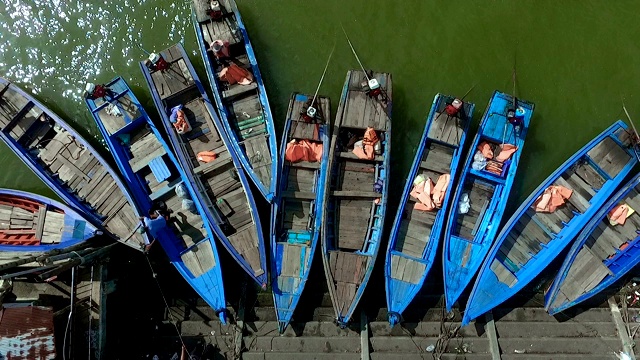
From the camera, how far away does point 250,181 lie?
14.7 m

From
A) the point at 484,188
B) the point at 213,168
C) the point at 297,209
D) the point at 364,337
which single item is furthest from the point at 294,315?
the point at 484,188

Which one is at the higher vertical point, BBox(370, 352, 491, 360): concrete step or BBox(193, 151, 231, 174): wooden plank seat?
BBox(193, 151, 231, 174): wooden plank seat

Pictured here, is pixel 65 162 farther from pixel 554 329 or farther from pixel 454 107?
pixel 554 329

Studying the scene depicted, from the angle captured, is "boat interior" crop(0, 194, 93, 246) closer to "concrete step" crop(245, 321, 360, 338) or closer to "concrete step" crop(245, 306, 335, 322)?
"concrete step" crop(245, 306, 335, 322)

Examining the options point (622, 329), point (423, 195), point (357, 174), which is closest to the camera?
point (622, 329)

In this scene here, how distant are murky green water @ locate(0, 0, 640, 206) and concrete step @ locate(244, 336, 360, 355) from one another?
590 centimetres

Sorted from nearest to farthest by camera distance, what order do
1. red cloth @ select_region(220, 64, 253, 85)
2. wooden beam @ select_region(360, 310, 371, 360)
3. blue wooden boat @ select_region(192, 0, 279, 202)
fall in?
wooden beam @ select_region(360, 310, 371, 360), blue wooden boat @ select_region(192, 0, 279, 202), red cloth @ select_region(220, 64, 253, 85)

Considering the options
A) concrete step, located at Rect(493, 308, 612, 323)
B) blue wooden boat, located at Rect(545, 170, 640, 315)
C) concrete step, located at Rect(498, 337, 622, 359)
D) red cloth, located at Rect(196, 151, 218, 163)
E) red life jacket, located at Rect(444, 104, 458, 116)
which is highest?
red life jacket, located at Rect(444, 104, 458, 116)

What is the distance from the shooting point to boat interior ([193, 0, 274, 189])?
47.4 feet

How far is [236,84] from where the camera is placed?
14547 millimetres

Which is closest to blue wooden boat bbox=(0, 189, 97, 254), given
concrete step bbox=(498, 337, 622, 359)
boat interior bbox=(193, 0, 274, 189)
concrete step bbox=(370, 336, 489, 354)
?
boat interior bbox=(193, 0, 274, 189)

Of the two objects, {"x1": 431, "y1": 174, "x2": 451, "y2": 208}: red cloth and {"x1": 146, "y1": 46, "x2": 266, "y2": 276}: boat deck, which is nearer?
{"x1": 146, "y1": 46, "x2": 266, "y2": 276}: boat deck

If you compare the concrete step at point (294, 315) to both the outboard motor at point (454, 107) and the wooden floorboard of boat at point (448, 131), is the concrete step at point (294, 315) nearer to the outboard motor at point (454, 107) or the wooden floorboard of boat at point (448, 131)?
the wooden floorboard of boat at point (448, 131)

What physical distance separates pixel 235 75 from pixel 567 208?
Result: 1197cm
